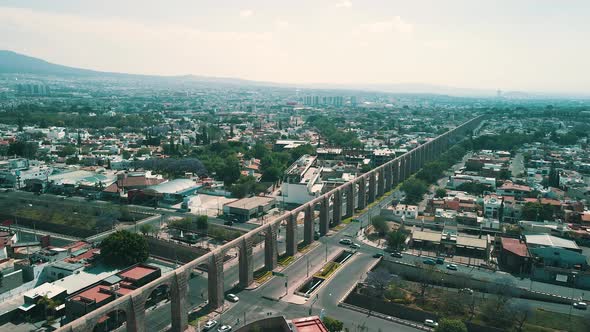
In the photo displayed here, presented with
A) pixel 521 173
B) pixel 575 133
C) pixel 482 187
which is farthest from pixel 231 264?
pixel 575 133

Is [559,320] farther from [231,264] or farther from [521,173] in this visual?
[521,173]

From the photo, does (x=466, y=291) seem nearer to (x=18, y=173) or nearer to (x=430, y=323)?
(x=430, y=323)

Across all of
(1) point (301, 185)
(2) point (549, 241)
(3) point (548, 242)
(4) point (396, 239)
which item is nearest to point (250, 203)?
(1) point (301, 185)

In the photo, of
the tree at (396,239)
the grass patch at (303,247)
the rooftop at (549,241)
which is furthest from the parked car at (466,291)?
the grass patch at (303,247)

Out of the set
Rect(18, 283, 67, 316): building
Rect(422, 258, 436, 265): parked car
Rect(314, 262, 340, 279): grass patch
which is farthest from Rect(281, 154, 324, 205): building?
Rect(18, 283, 67, 316): building

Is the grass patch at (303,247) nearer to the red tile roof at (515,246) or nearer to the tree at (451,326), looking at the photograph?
→ the tree at (451,326)

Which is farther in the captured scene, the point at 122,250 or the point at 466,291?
the point at 122,250
